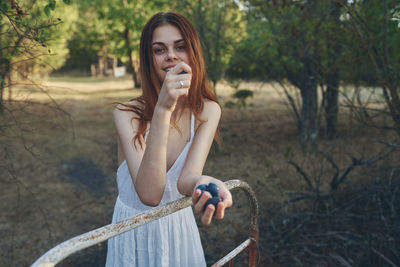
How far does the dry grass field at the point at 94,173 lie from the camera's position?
3.60 meters

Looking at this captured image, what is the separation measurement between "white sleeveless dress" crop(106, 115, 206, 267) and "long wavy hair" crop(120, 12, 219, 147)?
15 centimetres

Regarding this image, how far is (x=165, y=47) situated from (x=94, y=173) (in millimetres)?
5486

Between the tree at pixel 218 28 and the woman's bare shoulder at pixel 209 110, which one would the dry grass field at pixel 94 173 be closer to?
the woman's bare shoulder at pixel 209 110

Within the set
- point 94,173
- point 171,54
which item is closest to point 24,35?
point 171,54

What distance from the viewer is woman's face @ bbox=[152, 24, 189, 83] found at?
160 centimetres

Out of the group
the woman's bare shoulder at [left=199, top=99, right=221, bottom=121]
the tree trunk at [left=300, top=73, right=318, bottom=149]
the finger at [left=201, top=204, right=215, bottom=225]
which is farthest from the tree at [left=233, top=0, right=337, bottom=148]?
the finger at [left=201, top=204, right=215, bottom=225]

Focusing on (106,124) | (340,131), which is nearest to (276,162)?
(340,131)

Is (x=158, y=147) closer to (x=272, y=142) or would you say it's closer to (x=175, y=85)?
(x=175, y=85)

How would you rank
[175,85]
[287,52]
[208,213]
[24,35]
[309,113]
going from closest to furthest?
[208,213], [175,85], [24,35], [287,52], [309,113]

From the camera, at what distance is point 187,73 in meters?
1.22

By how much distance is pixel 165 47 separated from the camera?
1619mm

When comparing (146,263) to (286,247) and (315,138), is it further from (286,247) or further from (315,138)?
Result: (315,138)

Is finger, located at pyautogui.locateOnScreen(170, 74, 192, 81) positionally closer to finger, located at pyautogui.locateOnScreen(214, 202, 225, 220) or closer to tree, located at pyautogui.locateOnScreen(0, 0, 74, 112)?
finger, located at pyautogui.locateOnScreen(214, 202, 225, 220)

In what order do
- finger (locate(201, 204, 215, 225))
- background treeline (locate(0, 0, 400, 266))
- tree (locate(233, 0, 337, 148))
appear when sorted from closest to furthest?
finger (locate(201, 204, 215, 225))
background treeline (locate(0, 0, 400, 266))
tree (locate(233, 0, 337, 148))
